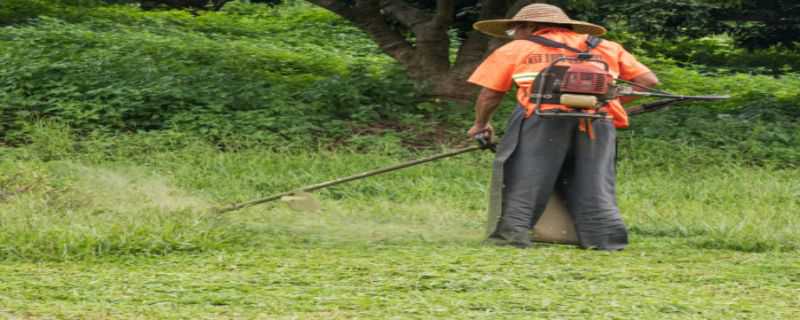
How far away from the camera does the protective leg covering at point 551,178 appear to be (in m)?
6.98

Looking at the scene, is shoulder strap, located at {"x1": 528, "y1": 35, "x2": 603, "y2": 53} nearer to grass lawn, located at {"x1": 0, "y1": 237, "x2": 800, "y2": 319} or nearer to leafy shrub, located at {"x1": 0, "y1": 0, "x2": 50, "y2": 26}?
grass lawn, located at {"x1": 0, "y1": 237, "x2": 800, "y2": 319}

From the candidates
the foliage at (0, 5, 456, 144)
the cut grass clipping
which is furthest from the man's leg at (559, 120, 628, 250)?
the foliage at (0, 5, 456, 144)

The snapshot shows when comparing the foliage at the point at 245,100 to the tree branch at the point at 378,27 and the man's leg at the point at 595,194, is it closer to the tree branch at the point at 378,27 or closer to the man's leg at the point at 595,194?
the tree branch at the point at 378,27

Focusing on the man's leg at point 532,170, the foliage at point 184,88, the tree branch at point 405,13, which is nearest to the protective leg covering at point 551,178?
the man's leg at point 532,170

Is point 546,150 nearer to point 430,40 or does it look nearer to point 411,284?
point 411,284

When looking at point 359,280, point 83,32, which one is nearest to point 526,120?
point 359,280

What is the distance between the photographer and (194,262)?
6.30 meters

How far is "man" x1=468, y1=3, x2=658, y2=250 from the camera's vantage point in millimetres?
6961

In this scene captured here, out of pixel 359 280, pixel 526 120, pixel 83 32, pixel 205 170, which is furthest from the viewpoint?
pixel 83 32

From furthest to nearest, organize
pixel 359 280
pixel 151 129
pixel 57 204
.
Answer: pixel 151 129, pixel 57 204, pixel 359 280

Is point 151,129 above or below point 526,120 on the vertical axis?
below

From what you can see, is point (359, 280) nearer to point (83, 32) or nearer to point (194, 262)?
point (194, 262)

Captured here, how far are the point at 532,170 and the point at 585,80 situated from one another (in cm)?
61

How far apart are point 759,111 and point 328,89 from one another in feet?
13.4
